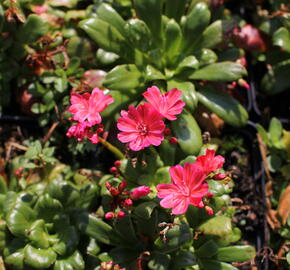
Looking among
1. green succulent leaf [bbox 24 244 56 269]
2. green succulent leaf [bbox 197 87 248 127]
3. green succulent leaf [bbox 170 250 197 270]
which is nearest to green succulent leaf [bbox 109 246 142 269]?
green succulent leaf [bbox 170 250 197 270]

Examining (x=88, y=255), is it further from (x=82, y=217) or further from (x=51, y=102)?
(x=51, y=102)

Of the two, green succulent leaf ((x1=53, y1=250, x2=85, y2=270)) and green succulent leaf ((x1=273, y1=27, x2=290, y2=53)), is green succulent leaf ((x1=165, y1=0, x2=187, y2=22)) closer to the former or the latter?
green succulent leaf ((x1=273, y1=27, x2=290, y2=53))

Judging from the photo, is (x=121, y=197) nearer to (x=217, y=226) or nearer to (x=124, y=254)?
(x=124, y=254)

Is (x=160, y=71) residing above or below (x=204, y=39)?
below

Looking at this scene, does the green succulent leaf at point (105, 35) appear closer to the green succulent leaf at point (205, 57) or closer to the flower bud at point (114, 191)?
the green succulent leaf at point (205, 57)

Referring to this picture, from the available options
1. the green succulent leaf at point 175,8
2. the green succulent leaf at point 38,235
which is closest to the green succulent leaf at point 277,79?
the green succulent leaf at point 175,8

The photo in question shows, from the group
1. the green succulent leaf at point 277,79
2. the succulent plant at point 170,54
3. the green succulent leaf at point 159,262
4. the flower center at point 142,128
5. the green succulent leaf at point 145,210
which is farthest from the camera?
the green succulent leaf at point 277,79

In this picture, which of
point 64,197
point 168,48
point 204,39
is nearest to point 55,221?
point 64,197
